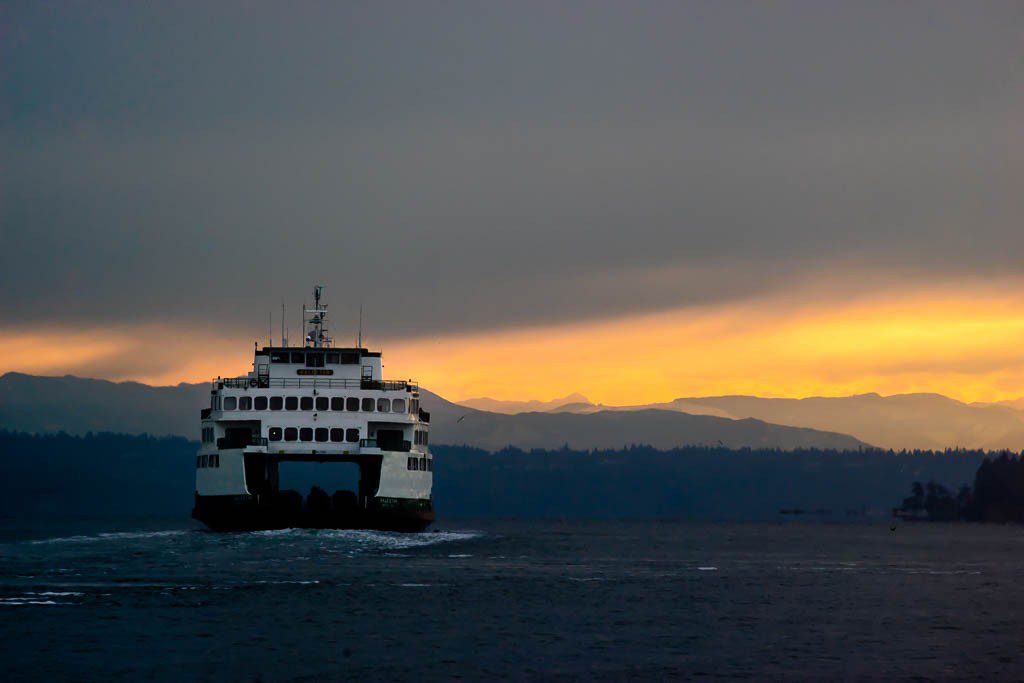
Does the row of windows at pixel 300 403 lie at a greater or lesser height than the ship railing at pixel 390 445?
greater

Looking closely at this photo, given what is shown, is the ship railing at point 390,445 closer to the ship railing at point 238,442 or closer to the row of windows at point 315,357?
the ship railing at point 238,442

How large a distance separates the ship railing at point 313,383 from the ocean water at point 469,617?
491 inches

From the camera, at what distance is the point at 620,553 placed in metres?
93.9

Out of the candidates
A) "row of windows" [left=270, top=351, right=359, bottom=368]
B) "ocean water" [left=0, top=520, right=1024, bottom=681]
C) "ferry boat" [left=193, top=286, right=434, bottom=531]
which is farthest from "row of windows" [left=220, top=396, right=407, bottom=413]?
"ocean water" [left=0, top=520, right=1024, bottom=681]

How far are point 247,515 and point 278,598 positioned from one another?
32397mm

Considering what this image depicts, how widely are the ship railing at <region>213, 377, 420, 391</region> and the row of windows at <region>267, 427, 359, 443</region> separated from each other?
3.46 meters

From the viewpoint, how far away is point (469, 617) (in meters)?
46.7

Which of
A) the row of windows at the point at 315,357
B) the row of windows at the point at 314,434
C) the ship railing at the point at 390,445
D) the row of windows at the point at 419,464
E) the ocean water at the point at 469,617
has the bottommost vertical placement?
the ocean water at the point at 469,617

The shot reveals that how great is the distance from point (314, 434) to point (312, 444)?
96 centimetres

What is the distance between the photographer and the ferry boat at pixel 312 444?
273 feet

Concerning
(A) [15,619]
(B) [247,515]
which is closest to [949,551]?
(B) [247,515]

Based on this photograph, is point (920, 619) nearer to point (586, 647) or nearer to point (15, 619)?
point (586, 647)

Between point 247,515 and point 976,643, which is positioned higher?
point 247,515

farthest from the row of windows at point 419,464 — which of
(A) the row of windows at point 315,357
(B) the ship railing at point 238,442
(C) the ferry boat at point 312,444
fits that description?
(B) the ship railing at point 238,442
